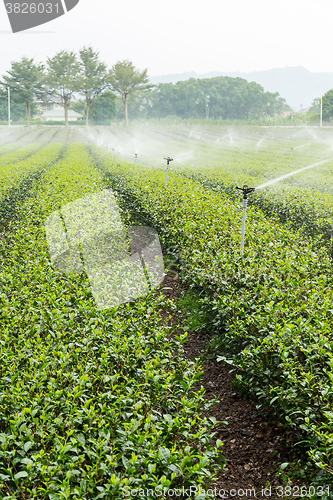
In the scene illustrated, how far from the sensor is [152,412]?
2332 mm

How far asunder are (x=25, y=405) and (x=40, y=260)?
2302mm

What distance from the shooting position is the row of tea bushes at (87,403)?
1.79 m

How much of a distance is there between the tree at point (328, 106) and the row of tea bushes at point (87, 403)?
5349 centimetres

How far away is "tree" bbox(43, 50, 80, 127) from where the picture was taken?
5616 cm

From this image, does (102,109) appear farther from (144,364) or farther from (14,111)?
(144,364)

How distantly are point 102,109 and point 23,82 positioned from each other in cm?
1459

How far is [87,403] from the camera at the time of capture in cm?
213

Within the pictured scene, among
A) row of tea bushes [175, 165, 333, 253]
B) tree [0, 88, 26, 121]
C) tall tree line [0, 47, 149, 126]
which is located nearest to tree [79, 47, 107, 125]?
tall tree line [0, 47, 149, 126]

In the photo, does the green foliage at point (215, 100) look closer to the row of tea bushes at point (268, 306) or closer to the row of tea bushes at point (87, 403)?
the row of tea bushes at point (268, 306)

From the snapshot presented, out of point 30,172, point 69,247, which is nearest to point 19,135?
point 30,172

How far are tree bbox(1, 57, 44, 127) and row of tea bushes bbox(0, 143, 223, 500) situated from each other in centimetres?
6018

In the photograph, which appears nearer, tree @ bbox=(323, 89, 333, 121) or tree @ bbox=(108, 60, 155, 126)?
tree @ bbox=(323, 89, 333, 121)

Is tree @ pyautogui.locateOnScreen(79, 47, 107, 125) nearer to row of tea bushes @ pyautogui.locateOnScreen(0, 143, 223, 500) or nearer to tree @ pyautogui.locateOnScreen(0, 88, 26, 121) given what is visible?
tree @ pyautogui.locateOnScreen(0, 88, 26, 121)

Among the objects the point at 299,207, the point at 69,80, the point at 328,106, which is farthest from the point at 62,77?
the point at 299,207
